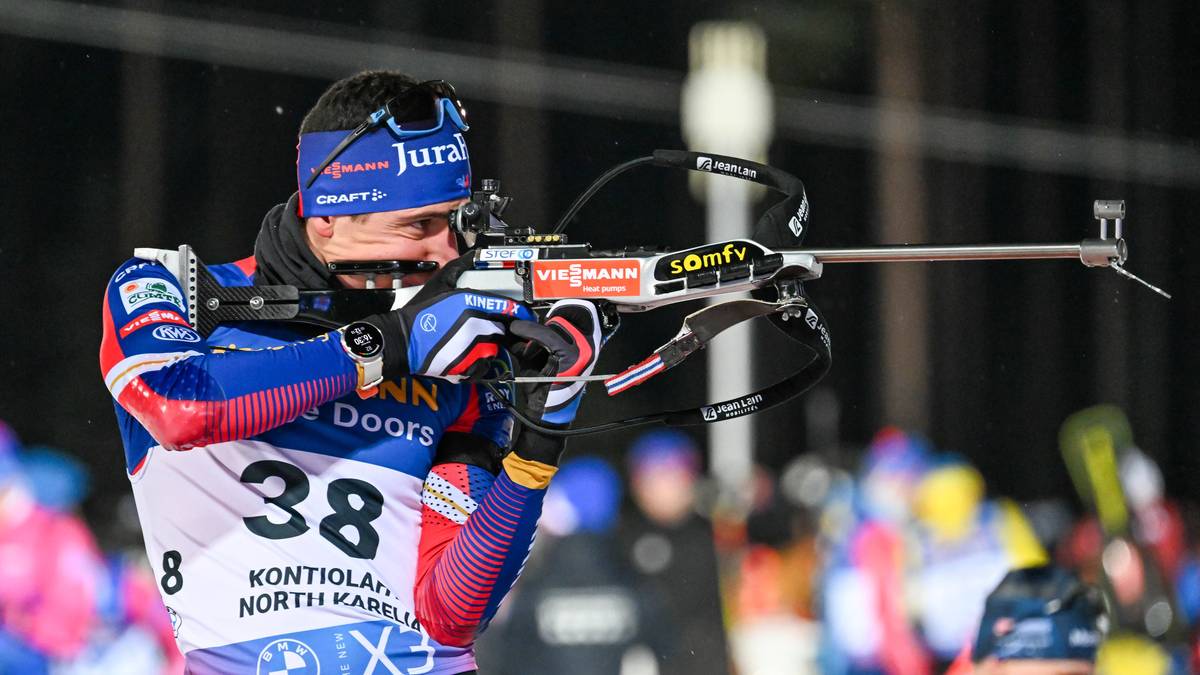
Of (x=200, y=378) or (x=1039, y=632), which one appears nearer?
(x=200, y=378)

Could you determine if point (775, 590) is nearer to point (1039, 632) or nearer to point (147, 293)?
point (1039, 632)

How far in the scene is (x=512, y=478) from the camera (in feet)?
5.36

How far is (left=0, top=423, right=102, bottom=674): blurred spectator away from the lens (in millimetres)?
3232

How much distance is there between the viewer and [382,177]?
1.76m

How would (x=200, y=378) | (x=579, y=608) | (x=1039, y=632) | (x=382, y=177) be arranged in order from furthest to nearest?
(x=579, y=608) < (x=1039, y=632) < (x=382, y=177) < (x=200, y=378)

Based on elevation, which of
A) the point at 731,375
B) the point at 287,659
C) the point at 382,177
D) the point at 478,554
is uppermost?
the point at 382,177

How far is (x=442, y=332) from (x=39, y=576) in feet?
6.83

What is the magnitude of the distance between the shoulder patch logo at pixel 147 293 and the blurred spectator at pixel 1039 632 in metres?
1.93

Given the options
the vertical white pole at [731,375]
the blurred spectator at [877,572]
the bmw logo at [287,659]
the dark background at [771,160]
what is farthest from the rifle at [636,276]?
the blurred spectator at [877,572]

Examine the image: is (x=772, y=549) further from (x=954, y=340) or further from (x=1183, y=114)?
(x=1183, y=114)

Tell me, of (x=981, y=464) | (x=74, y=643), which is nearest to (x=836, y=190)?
(x=981, y=464)

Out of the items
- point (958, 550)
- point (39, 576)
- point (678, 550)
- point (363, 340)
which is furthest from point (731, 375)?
point (363, 340)

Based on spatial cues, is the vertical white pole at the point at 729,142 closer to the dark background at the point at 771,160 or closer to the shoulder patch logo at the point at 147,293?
the dark background at the point at 771,160

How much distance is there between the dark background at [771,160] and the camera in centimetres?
336
